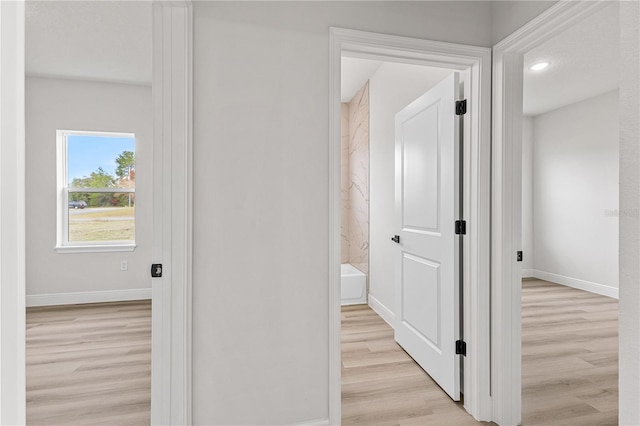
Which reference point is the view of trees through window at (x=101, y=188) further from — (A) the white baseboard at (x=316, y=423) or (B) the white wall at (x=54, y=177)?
(A) the white baseboard at (x=316, y=423)

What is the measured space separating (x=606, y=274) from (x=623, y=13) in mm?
5435

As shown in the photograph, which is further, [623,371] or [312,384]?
[312,384]

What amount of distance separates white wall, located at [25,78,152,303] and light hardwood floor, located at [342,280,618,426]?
295 centimetres

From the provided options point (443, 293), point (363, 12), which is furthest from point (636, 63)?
point (443, 293)

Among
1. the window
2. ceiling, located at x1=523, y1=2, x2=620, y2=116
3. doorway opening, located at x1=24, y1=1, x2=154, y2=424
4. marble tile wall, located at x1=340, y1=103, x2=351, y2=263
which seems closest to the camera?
ceiling, located at x1=523, y1=2, x2=620, y2=116

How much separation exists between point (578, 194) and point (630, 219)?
5.60m

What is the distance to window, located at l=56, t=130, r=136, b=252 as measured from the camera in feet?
13.9

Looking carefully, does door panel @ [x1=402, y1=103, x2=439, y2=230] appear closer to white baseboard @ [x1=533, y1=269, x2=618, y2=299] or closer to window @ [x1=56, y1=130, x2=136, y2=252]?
window @ [x1=56, y1=130, x2=136, y2=252]

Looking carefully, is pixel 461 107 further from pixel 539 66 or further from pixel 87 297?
pixel 87 297

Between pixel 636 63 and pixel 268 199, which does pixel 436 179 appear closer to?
pixel 268 199

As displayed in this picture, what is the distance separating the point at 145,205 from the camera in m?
4.32

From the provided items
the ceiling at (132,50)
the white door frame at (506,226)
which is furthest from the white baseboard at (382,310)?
the ceiling at (132,50)

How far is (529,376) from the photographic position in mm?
2471
